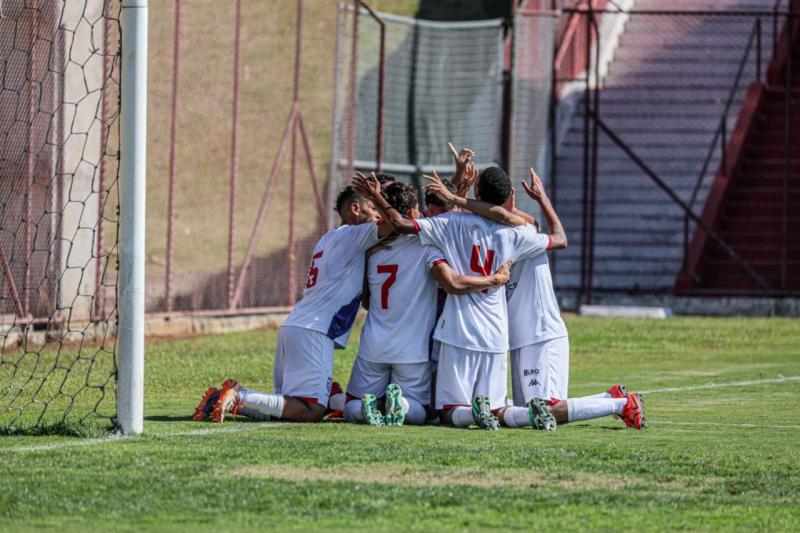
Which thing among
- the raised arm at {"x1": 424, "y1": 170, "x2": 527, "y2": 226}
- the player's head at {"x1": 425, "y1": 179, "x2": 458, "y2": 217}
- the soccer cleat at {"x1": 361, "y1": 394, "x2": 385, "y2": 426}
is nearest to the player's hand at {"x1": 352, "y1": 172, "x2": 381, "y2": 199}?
the raised arm at {"x1": 424, "y1": 170, "x2": 527, "y2": 226}

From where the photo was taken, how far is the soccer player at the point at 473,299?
33.8 ft

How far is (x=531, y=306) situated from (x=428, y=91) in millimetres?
14392

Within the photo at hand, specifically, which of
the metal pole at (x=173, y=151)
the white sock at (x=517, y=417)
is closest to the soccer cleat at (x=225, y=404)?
the white sock at (x=517, y=417)

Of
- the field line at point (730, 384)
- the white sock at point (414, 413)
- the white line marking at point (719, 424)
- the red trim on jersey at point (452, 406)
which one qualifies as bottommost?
the field line at point (730, 384)

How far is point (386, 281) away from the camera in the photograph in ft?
35.0

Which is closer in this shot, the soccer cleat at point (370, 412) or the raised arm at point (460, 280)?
the soccer cleat at point (370, 412)

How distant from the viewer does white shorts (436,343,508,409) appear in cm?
1030

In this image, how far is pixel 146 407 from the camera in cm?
1118

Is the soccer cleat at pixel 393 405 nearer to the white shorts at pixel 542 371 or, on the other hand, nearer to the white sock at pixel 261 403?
the white sock at pixel 261 403

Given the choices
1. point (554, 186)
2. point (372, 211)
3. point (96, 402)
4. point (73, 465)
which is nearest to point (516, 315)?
point (372, 211)

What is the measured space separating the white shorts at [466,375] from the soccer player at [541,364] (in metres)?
0.21

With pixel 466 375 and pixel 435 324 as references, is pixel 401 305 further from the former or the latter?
pixel 466 375

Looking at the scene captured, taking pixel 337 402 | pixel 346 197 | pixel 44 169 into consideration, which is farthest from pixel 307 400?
pixel 44 169

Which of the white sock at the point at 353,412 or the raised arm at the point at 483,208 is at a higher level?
the raised arm at the point at 483,208
